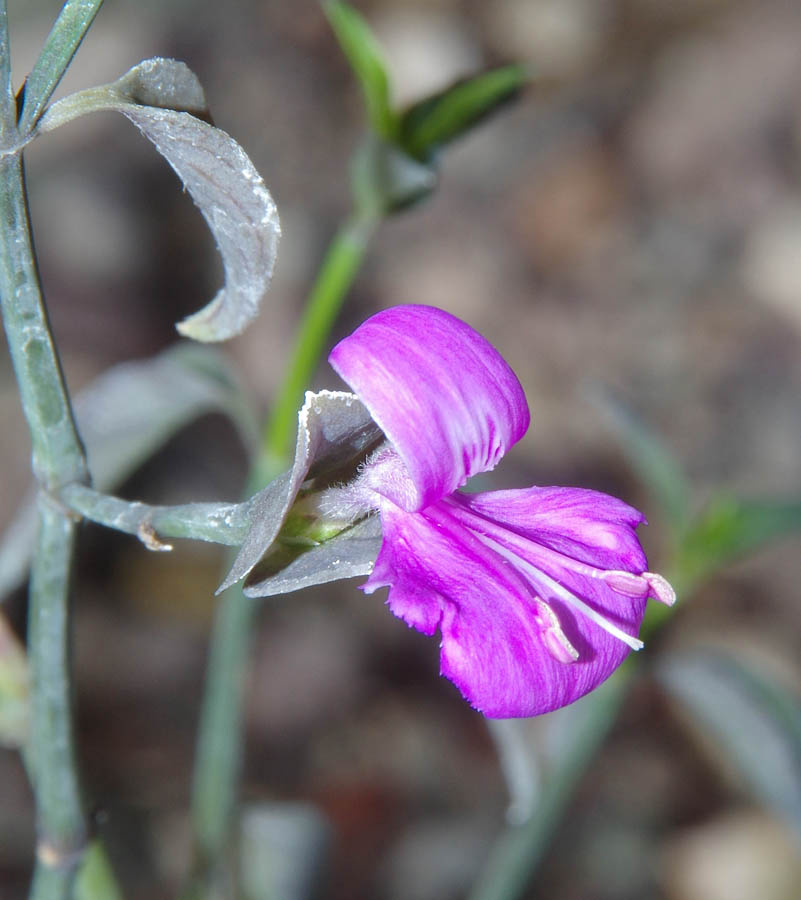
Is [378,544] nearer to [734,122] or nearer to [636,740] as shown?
[636,740]

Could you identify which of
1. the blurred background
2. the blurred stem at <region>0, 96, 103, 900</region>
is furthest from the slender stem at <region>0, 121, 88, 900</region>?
the blurred background

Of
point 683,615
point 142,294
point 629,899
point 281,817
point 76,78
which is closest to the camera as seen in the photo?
point 281,817

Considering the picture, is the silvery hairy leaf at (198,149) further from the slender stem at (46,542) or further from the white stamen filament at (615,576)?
the white stamen filament at (615,576)

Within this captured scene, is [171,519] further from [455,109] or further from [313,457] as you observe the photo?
[455,109]

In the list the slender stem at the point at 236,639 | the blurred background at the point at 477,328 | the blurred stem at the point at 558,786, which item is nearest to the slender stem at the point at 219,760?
the slender stem at the point at 236,639

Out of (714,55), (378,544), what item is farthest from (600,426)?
(378,544)

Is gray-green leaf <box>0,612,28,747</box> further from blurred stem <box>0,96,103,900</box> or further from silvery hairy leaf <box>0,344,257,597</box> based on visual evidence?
silvery hairy leaf <box>0,344,257,597</box>

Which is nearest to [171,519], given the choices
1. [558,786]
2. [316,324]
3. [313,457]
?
[313,457]
